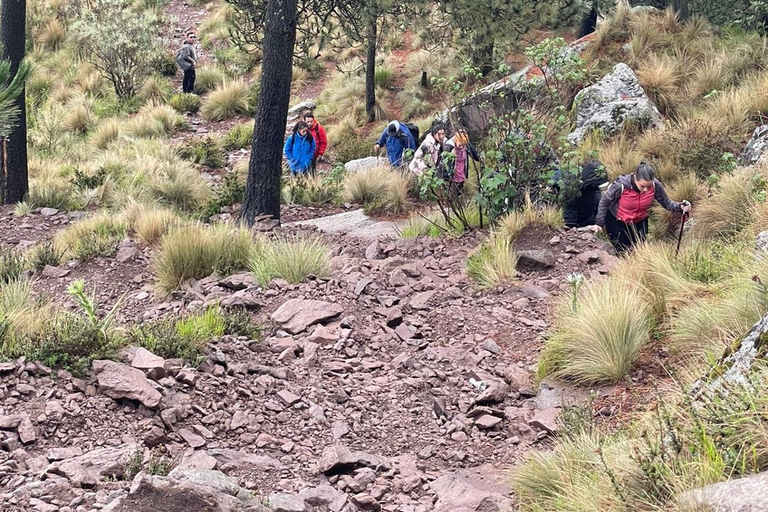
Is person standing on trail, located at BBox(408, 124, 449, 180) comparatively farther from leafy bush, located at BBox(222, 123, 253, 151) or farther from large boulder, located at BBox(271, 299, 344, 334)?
leafy bush, located at BBox(222, 123, 253, 151)

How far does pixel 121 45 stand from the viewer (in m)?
22.0

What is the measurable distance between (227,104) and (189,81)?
2.65m

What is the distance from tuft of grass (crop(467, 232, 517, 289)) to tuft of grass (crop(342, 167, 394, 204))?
471 centimetres

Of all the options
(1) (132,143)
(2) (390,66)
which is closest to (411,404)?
(1) (132,143)

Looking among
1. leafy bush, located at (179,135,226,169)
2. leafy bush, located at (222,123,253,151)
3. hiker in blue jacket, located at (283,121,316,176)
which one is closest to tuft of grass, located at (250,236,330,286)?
hiker in blue jacket, located at (283,121,316,176)

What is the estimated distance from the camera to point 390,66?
21.6 meters

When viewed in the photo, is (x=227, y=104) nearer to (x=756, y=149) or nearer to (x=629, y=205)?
(x=756, y=149)

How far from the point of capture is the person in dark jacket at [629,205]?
817cm

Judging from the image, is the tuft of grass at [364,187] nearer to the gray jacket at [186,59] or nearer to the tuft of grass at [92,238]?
the tuft of grass at [92,238]

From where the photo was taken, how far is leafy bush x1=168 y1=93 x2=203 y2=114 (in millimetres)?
21375

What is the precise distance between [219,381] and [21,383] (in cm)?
118

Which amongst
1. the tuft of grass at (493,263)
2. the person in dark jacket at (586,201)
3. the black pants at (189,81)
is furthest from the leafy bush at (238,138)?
the tuft of grass at (493,263)

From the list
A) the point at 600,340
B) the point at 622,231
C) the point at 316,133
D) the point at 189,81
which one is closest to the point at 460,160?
the point at 622,231

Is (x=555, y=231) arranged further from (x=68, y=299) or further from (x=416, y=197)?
(x=68, y=299)
